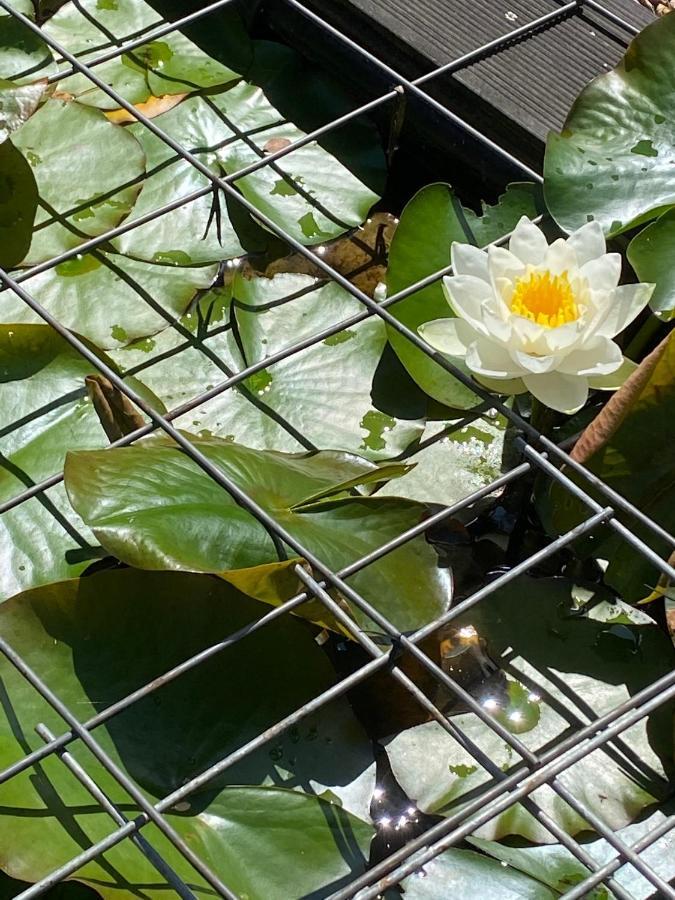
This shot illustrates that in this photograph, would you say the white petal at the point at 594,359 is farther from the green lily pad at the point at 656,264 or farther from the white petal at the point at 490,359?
the green lily pad at the point at 656,264

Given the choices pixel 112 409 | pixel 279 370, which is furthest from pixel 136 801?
Result: pixel 279 370

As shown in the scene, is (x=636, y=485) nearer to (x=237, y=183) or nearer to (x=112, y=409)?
(x=112, y=409)

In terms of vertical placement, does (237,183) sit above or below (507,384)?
below

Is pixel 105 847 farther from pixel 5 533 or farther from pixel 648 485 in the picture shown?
pixel 648 485

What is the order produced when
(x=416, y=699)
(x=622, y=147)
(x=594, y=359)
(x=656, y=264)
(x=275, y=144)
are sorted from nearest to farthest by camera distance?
1. (x=416, y=699)
2. (x=594, y=359)
3. (x=656, y=264)
4. (x=622, y=147)
5. (x=275, y=144)

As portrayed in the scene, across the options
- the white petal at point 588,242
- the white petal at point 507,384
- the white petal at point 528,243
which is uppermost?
the white petal at point 588,242

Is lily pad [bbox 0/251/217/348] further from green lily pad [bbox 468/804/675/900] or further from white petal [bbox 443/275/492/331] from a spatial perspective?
green lily pad [bbox 468/804/675/900]

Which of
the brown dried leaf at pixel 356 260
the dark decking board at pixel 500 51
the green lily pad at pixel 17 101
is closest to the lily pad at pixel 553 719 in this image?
the brown dried leaf at pixel 356 260
